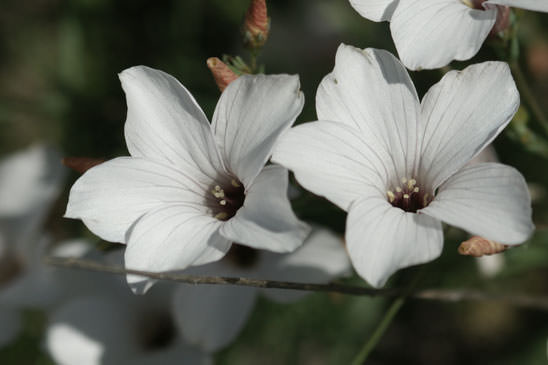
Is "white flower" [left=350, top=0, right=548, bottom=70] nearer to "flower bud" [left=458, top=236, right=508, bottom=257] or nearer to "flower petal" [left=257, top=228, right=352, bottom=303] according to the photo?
"flower bud" [left=458, top=236, right=508, bottom=257]

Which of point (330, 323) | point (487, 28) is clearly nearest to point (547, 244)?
point (330, 323)

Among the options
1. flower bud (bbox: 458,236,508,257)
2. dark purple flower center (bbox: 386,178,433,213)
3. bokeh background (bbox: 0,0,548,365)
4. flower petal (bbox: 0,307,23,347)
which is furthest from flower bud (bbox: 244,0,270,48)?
flower petal (bbox: 0,307,23,347)

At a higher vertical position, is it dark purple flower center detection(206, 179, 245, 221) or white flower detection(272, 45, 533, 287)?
white flower detection(272, 45, 533, 287)

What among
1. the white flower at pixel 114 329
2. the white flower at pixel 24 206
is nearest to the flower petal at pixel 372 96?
the white flower at pixel 114 329

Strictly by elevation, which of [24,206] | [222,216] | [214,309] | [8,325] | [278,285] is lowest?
[8,325]

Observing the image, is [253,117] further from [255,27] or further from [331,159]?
[255,27]

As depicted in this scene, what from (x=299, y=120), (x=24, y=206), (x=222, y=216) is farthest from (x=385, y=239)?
(x=24, y=206)

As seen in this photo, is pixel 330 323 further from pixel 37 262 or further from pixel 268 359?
pixel 37 262
